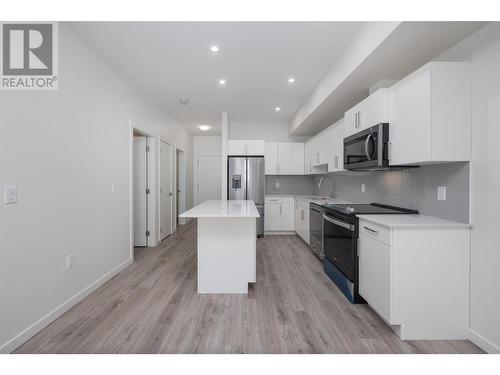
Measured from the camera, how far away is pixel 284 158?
5.42 metres

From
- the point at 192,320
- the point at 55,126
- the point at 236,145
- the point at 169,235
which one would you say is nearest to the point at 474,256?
the point at 192,320

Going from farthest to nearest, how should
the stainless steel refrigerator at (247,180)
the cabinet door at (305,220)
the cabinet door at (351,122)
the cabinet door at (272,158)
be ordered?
1. the cabinet door at (272,158)
2. the stainless steel refrigerator at (247,180)
3. the cabinet door at (305,220)
4. the cabinet door at (351,122)

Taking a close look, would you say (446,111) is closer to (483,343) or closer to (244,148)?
(483,343)

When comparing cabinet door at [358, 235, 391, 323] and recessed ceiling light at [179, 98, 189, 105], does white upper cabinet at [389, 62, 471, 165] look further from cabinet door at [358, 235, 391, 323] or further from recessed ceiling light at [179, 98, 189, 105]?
recessed ceiling light at [179, 98, 189, 105]

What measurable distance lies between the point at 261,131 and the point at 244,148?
0.98m

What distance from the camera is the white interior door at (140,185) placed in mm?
4289

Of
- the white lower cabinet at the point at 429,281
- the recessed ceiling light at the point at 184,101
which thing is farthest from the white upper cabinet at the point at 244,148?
the white lower cabinet at the point at 429,281

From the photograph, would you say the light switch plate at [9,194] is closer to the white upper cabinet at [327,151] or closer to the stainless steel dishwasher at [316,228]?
the stainless steel dishwasher at [316,228]

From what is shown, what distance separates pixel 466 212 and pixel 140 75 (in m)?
3.81

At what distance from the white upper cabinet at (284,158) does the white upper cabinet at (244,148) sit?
11.0 inches

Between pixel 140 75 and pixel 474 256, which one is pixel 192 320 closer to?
pixel 474 256

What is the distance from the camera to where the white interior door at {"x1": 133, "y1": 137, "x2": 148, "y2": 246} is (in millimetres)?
4289

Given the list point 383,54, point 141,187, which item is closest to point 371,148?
point 383,54

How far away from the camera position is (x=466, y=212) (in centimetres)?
182
